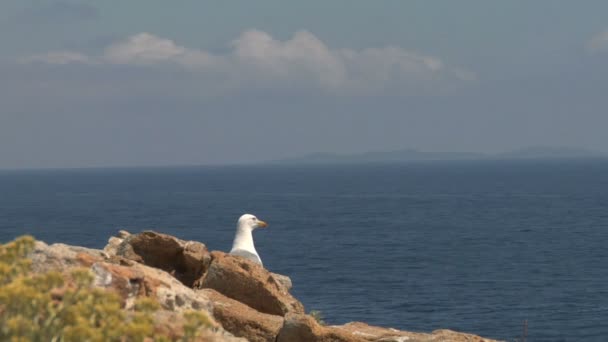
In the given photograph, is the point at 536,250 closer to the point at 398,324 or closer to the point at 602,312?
the point at 602,312

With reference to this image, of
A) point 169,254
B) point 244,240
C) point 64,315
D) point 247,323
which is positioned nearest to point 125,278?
point 64,315

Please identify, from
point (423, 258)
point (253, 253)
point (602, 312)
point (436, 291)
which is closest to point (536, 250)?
point (423, 258)

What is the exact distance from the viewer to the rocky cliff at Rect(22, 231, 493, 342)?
773 cm

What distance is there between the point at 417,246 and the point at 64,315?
84774 millimetres

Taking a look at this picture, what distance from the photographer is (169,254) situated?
14867 millimetres

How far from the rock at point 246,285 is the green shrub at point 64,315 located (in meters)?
7.45

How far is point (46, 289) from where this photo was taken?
5.39 metres

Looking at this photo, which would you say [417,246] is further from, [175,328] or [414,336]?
[175,328]

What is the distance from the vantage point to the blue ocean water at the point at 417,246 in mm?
52656

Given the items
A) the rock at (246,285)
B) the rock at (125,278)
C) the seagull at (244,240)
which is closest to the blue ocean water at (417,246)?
the seagull at (244,240)

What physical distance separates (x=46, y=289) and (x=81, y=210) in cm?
13697

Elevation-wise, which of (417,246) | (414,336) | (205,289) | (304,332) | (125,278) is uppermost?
(125,278)

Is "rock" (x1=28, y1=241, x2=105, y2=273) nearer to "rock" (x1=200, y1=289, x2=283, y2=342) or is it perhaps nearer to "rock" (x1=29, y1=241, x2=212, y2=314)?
"rock" (x1=29, y1=241, x2=212, y2=314)

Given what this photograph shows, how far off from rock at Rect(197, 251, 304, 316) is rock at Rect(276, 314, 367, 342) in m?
2.07
